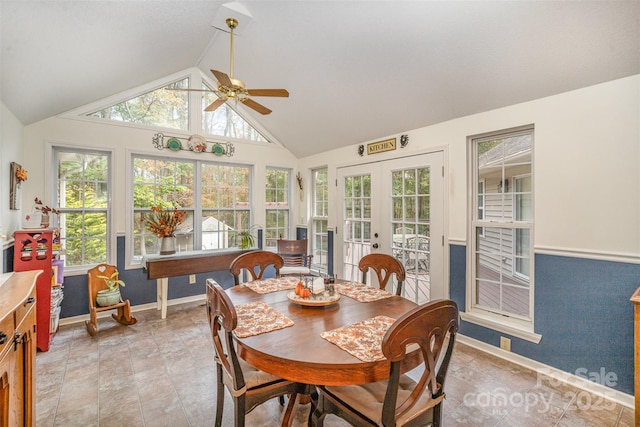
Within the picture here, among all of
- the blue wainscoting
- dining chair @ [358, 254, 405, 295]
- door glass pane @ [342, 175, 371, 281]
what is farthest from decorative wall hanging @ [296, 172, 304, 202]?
the blue wainscoting

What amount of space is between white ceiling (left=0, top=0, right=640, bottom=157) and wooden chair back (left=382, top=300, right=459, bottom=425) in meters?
2.04

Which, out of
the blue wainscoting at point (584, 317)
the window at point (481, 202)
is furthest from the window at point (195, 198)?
the blue wainscoting at point (584, 317)

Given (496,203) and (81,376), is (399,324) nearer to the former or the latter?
(496,203)

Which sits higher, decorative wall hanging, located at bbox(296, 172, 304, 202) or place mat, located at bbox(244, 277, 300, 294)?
decorative wall hanging, located at bbox(296, 172, 304, 202)

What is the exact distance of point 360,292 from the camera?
214cm

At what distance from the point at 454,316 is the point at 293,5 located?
2633 millimetres

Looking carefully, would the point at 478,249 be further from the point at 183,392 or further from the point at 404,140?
the point at 183,392

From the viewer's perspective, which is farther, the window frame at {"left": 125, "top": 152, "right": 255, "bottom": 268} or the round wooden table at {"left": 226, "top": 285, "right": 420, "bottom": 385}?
the window frame at {"left": 125, "top": 152, "right": 255, "bottom": 268}

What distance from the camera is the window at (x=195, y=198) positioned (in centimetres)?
396

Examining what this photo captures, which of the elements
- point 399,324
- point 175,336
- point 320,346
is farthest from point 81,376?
point 399,324

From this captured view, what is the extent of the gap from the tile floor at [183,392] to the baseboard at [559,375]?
0.06m

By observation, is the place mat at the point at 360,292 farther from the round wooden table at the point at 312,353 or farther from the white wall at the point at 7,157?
the white wall at the point at 7,157

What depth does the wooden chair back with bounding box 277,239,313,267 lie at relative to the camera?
14.8 feet

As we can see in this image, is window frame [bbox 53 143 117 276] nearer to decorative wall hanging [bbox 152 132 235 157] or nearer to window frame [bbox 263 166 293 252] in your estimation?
decorative wall hanging [bbox 152 132 235 157]
